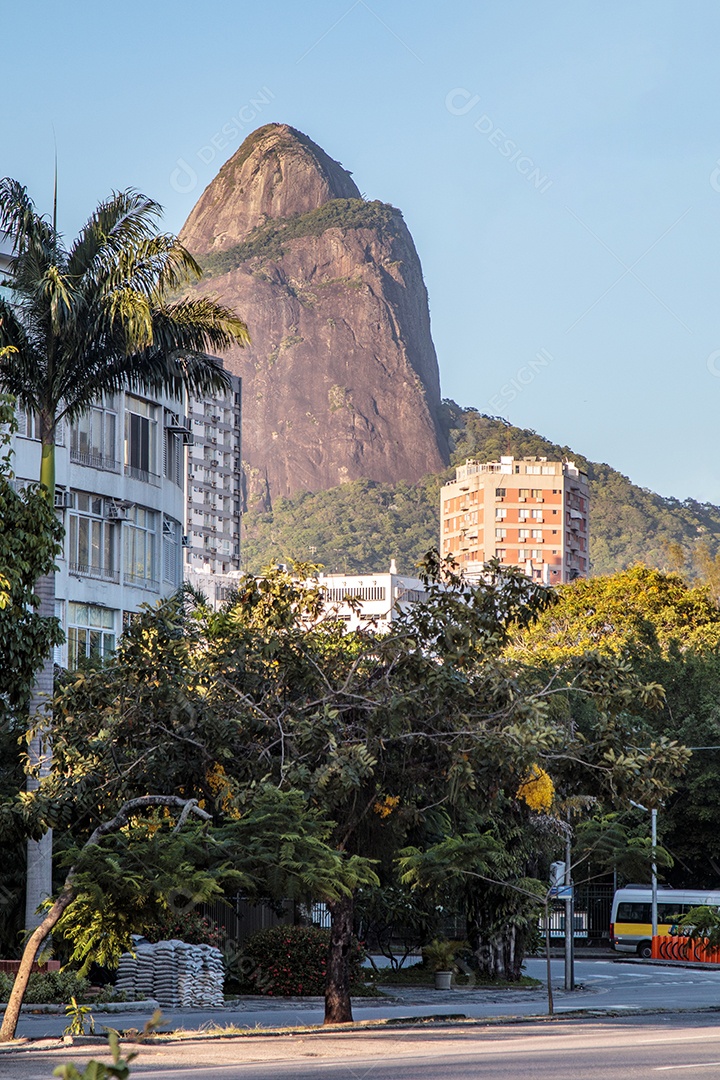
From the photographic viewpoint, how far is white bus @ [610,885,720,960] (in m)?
51.5

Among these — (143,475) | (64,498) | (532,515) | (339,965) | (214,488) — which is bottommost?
(339,965)

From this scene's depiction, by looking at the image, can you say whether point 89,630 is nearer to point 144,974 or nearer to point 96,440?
point 96,440

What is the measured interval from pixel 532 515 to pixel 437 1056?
15362cm

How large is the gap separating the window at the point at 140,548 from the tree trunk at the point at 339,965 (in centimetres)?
2019

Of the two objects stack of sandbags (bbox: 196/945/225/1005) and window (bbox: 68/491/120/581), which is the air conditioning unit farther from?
stack of sandbags (bbox: 196/945/225/1005)

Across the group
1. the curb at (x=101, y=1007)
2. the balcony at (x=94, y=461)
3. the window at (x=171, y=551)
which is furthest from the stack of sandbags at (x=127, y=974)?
the window at (x=171, y=551)

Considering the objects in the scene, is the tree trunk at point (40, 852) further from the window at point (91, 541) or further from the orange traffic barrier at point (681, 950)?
the orange traffic barrier at point (681, 950)

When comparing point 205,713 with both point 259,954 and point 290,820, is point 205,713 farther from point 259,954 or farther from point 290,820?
point 259,954

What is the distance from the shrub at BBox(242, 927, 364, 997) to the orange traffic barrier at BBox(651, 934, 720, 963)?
682 inches

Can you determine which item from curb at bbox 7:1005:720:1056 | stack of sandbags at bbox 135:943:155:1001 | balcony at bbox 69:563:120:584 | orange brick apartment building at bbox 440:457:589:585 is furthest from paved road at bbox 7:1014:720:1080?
orange brick apartment building at bbox 440:457:589:585

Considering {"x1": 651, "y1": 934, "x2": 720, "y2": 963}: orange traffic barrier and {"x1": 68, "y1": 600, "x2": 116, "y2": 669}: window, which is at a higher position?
{"x1": 68, "y1": 600, "x2": 116, "y2": 669}: window

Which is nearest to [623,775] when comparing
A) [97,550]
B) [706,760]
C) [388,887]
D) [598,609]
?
[388,887]

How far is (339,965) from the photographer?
73.3ft

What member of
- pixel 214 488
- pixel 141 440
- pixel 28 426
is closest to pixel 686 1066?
pixel 28 426
